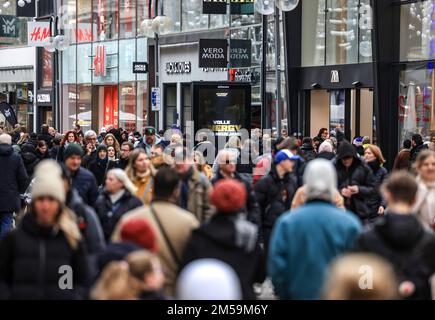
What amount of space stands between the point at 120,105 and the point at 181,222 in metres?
44.5

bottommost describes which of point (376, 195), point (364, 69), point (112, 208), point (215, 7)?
point (376, 195)

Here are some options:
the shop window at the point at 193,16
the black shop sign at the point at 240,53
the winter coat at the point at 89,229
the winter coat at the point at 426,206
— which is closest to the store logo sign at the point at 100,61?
the shop window at the point at 193,16

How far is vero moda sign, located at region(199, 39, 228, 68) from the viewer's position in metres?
30.6

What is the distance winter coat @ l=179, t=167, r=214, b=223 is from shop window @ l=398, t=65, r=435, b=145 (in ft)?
58.6

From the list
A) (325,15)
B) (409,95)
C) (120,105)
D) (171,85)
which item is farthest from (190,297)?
(120,105)

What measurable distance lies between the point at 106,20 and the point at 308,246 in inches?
1856

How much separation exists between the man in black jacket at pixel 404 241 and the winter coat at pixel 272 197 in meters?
4.95

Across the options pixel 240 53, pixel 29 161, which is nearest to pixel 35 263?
pixel 29 161

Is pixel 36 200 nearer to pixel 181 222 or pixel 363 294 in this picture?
pixel 181 222

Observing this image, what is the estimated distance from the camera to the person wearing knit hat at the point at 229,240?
7.48 metres

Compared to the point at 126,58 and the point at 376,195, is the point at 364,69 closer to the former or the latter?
the point at 376,195

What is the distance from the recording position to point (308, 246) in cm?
748

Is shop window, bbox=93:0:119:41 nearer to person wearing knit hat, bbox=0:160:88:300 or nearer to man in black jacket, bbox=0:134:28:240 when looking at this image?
man in black jacket, bbox=0:134:28:240

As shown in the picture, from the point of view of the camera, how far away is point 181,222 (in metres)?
7.87
